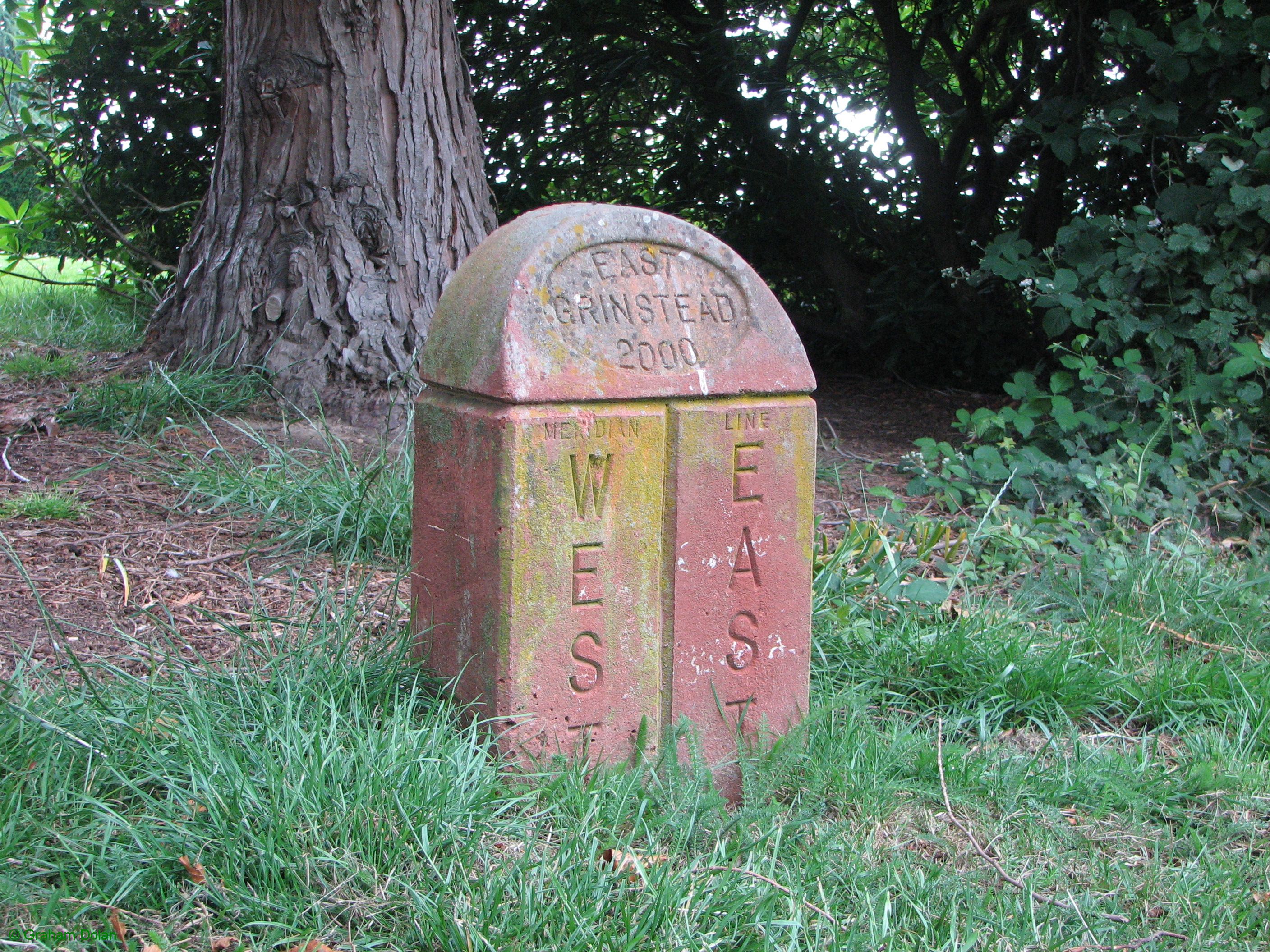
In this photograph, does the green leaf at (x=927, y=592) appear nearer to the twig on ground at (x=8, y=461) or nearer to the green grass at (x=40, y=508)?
the green grass at (x=40, y=508)

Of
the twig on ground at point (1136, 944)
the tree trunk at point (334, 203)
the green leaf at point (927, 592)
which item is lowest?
the twig on ground at point (1136, 944)

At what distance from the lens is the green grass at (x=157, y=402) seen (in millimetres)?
4234

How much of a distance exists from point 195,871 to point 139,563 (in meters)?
1.70

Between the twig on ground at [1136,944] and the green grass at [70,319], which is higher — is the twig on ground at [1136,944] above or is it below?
below

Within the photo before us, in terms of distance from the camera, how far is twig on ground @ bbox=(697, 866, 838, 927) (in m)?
2.00

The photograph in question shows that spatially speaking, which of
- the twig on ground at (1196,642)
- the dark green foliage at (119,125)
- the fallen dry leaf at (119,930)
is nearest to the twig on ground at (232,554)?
the fallen dry leaf at (119,930)

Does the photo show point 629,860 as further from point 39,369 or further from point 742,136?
point 742,136

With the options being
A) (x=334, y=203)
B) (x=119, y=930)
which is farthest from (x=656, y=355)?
(x=334, y=203)

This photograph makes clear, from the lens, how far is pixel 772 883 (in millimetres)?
2008

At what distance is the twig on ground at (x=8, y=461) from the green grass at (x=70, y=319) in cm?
147

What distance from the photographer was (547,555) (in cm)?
232

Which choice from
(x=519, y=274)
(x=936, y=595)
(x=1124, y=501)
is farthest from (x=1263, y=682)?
(x=519, y=274)

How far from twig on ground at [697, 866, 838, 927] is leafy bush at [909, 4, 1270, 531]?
8.39 ft

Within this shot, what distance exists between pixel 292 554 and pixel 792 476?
169 cm
